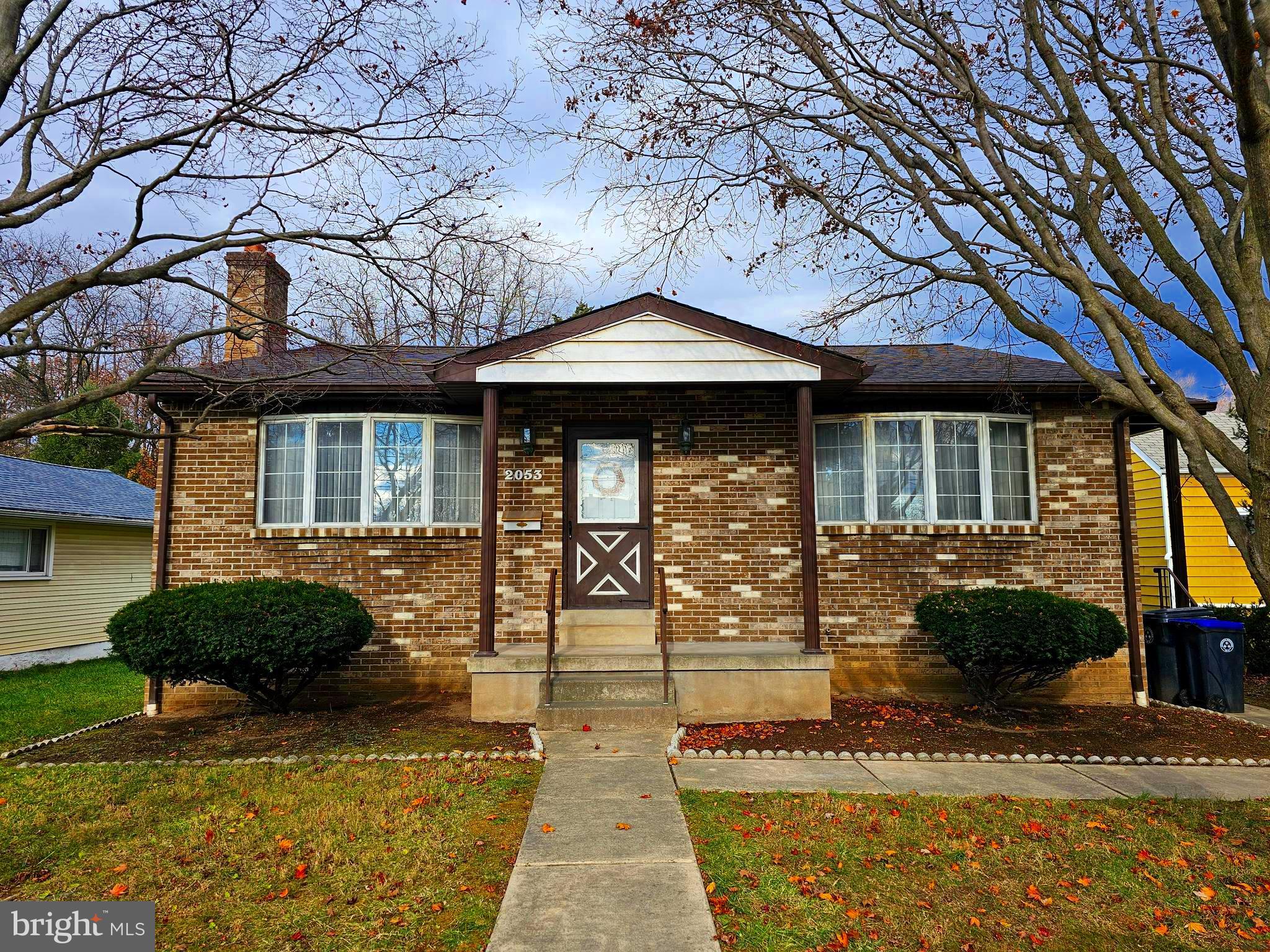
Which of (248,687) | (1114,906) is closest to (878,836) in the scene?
(1114,906)

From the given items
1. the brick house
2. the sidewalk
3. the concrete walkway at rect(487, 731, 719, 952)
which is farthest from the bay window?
the concrete walkway at rect(487, 731, 719, 952)

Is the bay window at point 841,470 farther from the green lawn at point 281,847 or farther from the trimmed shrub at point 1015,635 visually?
the green lawn at point 281,847

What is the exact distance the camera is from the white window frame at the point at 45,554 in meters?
13.4

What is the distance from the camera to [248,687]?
23.9 feet

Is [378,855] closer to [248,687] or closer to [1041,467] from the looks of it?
[248,687]

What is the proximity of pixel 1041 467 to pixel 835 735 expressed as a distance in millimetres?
4193

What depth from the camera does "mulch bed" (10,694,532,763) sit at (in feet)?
21.1

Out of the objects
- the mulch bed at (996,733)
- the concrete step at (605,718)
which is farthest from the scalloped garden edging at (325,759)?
the mulch bed at (996,733)

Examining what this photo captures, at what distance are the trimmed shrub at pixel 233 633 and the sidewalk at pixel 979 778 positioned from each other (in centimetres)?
354

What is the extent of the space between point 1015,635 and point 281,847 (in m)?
6.15

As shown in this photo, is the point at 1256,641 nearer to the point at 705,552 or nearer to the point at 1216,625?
the point at 1216,625

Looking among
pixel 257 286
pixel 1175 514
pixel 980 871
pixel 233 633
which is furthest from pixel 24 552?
pixel 1175 514

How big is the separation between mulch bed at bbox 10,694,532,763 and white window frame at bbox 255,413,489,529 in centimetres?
195

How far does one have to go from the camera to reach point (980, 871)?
13.3ft
